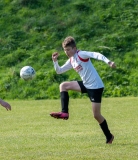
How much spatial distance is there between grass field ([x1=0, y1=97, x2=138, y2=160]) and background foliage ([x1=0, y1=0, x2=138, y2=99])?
3898 mm

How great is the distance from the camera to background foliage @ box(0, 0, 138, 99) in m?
20.6

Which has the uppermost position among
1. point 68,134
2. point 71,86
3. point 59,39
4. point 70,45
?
point 70,45

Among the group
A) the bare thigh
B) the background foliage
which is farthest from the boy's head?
the background foliage

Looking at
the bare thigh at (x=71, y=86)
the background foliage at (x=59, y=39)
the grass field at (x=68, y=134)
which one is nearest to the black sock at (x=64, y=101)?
the bare thigh at (x=71, y=86)

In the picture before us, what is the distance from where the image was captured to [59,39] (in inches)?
944

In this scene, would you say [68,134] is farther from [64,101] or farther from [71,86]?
[71,86]

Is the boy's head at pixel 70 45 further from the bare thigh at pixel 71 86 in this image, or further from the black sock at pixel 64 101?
the black sock at pixel 64 101

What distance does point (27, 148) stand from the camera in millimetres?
8406

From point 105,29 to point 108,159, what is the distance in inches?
688

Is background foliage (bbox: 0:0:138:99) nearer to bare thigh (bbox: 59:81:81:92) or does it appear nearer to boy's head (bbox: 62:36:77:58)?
bare thigh (bbox: 59:81:81:92)

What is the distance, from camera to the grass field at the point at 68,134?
7.74 m

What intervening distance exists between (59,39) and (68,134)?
551 inches

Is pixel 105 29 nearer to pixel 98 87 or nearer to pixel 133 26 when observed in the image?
pixel 133 26

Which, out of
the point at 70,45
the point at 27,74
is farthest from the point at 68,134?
the point at 70,45
